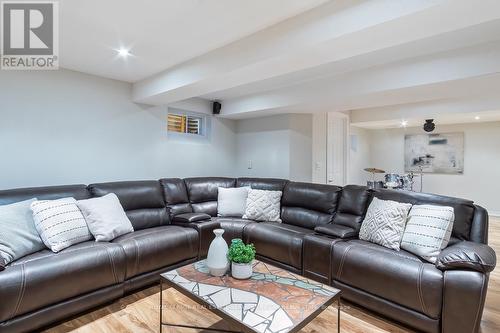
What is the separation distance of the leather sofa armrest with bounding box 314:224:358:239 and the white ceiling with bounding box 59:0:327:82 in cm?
197

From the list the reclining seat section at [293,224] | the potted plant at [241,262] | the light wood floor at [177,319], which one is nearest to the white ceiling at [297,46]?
the reclining seat section at [293,224]

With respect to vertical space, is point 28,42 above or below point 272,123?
above

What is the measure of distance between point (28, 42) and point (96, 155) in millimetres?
1432

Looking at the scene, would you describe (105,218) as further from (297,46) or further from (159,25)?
(297,46)

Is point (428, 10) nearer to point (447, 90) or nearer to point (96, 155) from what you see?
point (447, 90)

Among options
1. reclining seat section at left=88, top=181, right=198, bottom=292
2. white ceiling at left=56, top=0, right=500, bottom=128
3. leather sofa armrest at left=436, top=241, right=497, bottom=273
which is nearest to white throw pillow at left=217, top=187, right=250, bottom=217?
reclining seat section at left=88, top=181, right=198, bottom=292

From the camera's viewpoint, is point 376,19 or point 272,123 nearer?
point 376,19

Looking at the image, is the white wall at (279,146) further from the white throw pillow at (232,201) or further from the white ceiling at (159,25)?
the white ceiling at (159,25)

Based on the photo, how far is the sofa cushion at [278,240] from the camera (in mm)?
2764

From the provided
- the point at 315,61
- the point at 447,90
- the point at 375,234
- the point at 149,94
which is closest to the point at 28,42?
the point at 149,94

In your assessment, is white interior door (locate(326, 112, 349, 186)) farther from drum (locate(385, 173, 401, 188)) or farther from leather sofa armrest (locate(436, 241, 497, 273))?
leather sofa armrest (locate(436, 241, 497, 273))

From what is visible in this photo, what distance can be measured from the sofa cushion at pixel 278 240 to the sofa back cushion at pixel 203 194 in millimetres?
819

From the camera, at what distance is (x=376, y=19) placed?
62.9 inches

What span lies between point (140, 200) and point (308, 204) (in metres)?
2.09
